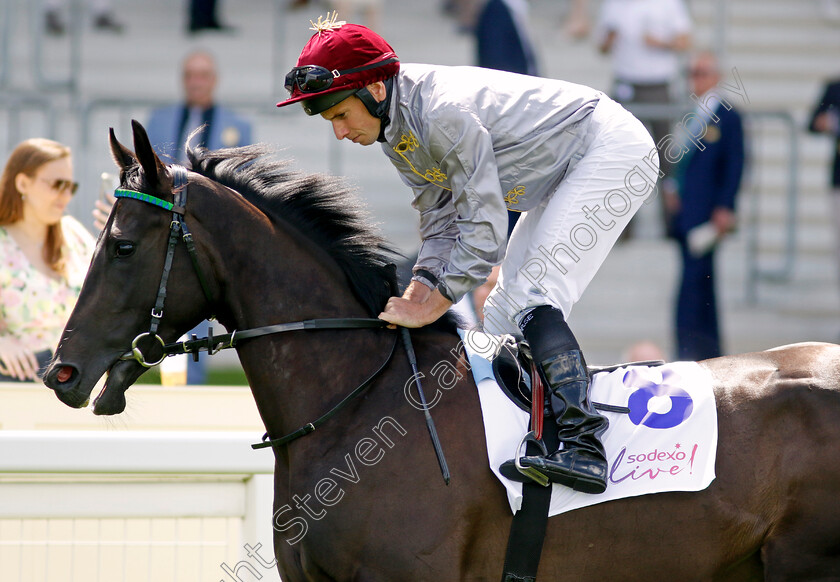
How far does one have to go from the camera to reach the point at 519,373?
3.13 metres

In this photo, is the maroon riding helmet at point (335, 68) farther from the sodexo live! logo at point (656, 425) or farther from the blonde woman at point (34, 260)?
the blonde woman at point (34, 260)

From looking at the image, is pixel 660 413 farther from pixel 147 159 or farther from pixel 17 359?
pixel 17 359

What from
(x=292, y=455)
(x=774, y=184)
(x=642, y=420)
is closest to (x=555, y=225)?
(x=642, y=420)

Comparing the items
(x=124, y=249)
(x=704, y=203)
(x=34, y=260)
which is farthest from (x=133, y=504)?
(x=704, y=203)

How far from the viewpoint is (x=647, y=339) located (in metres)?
8.10

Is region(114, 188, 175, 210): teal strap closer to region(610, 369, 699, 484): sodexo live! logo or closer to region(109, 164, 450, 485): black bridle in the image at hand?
region(109, 164, 450, 485): black bridle

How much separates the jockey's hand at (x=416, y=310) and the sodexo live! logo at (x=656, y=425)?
602mm

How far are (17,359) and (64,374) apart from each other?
2.14 metres

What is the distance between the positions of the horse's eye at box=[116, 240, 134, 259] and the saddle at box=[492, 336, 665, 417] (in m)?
1.07

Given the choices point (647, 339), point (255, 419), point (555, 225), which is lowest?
point (647, 339)

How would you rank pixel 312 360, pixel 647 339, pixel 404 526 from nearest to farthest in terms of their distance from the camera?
pixel 404 526 → pixel 312 360 → pixel 647 339

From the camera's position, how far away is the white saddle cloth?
2.99 metres

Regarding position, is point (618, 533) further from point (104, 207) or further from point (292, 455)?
point (104, 207)

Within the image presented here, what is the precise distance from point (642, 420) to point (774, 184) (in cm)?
591
